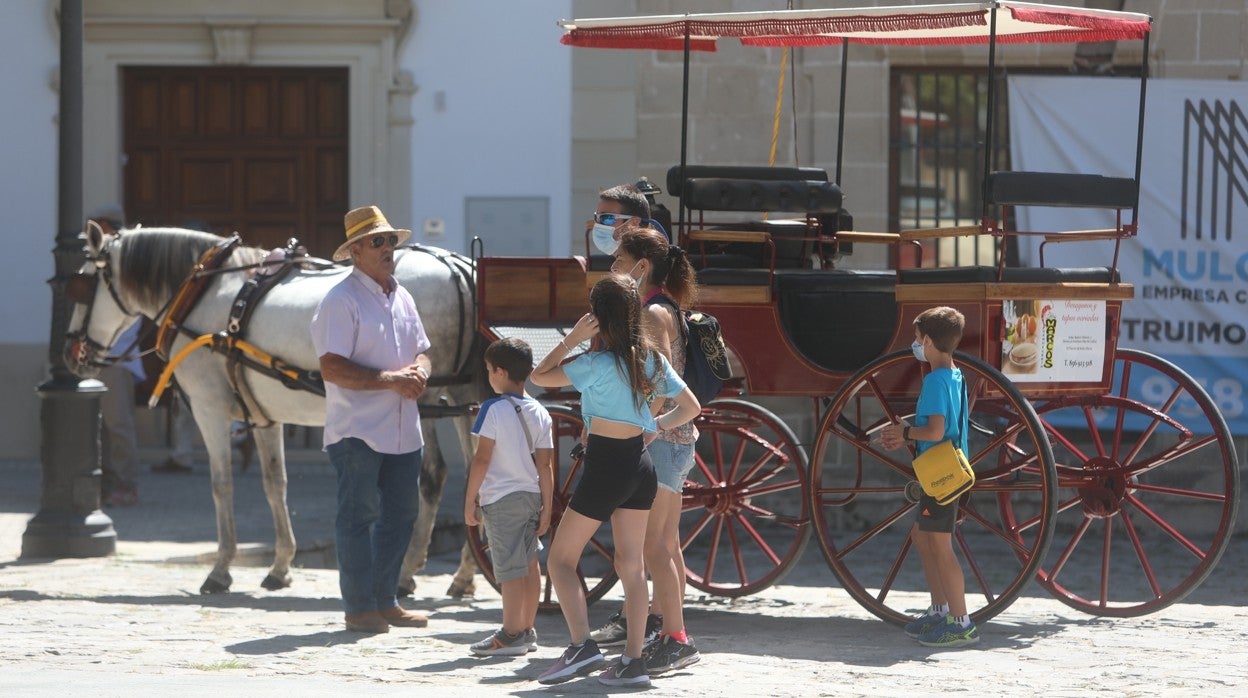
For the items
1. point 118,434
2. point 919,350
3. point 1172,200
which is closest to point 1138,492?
point 1172,200

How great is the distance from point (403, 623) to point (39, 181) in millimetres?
7445

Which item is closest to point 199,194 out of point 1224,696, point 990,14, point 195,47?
point 195,47

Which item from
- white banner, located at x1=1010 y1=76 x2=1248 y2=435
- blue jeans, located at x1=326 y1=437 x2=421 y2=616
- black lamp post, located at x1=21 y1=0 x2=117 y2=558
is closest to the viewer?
blue jeans, located at x1=326 y1=437 x2=421 y2=616

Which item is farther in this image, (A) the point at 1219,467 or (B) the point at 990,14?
(A) the point at 1219,467

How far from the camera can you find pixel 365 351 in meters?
7.07

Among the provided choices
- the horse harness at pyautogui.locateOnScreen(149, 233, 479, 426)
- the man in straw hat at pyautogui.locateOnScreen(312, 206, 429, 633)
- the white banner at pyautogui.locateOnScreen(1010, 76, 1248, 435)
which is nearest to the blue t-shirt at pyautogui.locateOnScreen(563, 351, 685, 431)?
the man in straw hat at pyautogui.locateOnScreen(312, 206, 429, 633)

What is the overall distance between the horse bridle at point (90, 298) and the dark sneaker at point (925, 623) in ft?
14.0

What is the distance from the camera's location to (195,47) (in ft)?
43.7

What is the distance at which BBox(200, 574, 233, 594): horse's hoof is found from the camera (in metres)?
8.30

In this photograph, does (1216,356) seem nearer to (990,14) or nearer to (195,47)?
(990,14)

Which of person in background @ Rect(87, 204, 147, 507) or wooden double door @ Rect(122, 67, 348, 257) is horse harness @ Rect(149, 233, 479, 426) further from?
wooden double door @ Rect(122, 67, 348, 257)

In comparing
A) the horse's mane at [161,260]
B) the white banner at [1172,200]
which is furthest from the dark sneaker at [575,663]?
the white banner at [1172,200]

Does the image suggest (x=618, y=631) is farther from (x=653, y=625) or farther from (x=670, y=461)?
(x=670, y=461)

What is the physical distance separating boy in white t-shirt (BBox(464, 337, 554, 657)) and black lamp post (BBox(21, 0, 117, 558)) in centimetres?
369
